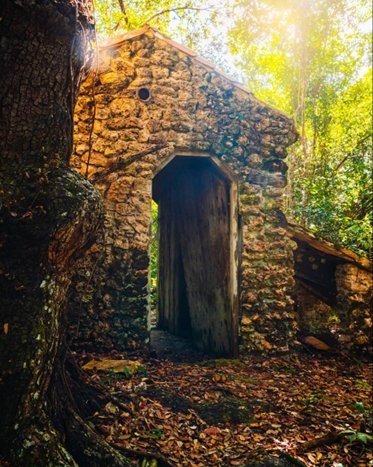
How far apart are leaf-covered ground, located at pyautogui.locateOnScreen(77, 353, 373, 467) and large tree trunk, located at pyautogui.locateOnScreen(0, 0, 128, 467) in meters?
0.66

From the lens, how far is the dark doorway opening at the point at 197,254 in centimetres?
588

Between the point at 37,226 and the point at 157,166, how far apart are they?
3098 millimetres

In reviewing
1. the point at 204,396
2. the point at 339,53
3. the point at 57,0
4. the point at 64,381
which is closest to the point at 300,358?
the point at 204,396

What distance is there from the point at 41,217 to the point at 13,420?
1.23 meters

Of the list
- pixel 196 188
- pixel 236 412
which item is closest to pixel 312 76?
pixel 196 188

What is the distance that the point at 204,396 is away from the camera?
13.4 ft

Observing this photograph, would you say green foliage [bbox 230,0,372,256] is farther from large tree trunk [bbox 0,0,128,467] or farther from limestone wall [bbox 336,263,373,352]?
large tree trunk [bbox 0,0,128,467]

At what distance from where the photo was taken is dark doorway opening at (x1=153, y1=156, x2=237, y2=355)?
5.88m

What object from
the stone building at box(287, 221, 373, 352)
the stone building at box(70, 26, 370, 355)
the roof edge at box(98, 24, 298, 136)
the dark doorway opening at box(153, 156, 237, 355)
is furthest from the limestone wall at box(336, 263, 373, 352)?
the roof edge at box(98, 24, 298, 136)

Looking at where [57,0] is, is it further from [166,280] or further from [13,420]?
[166,280]

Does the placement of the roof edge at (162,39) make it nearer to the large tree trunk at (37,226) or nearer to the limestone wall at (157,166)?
the limestone wall at (157,166)

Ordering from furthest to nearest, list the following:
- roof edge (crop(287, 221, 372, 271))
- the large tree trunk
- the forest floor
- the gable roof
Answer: roof edge (crop(287, 221, 372, 271)) → the gable roof → the forest floor → the large tree trunk

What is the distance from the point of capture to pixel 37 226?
246cm

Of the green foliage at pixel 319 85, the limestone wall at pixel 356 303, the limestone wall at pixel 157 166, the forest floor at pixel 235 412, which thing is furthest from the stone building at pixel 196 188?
the green foliage at pixel 319 85
